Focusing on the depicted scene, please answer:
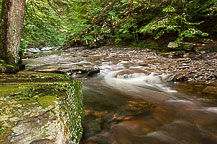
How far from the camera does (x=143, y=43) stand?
11961 millimetres

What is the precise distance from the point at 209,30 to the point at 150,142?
9824 millimetres

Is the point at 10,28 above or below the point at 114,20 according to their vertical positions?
→ below

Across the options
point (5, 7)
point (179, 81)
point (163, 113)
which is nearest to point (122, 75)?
point (179, 81)

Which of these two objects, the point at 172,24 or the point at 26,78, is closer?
the point at 26,78

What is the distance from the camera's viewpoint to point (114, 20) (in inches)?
324

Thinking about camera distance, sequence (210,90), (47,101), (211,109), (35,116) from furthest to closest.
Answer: (210,90)
(211,109)
(47,101)
(35,116)

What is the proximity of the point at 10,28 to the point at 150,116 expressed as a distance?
319cm

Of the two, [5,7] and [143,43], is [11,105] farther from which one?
[143,43]

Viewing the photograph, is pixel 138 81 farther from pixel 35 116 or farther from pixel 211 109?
pixel 35 116

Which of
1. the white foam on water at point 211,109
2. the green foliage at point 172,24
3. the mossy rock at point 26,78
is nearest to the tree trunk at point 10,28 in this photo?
the mossy rock at point 26,78

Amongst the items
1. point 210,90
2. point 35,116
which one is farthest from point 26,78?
point 210,90

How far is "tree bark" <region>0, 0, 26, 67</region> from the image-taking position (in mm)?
2732

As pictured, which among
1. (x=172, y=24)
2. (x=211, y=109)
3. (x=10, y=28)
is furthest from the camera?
(x=172, y=24)

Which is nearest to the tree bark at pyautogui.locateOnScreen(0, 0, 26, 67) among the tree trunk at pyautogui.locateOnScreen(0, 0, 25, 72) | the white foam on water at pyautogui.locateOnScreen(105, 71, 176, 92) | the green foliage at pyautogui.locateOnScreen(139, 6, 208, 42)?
the tree trunk at pyautogui.locateOnScreen(0, 0, 25, 72)
